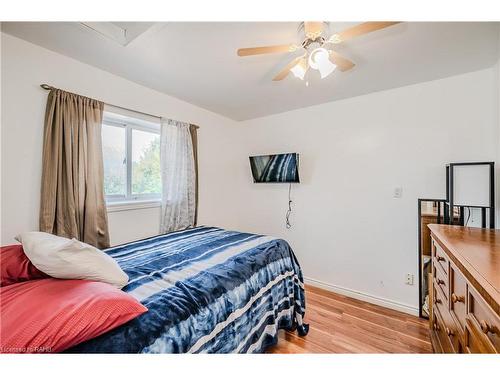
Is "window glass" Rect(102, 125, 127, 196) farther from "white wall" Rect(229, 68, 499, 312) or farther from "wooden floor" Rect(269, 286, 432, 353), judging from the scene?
"wooden floor" Rect(269, 286, 432, 353)

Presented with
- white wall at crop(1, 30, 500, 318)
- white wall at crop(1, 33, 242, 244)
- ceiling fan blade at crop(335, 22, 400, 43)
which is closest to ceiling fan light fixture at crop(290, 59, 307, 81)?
ceiling fan blade at crop(335, 22, 400, 43)

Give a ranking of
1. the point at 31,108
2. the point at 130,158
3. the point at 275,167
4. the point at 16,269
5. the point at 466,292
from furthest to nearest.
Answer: the point at 275,167 → the point at 130,158 → the point at 31,108 → the point at 16,269 → the point at 466,292

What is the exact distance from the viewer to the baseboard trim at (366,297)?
221 cm

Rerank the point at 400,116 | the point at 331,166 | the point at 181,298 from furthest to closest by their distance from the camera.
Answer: the point at 331,166, the point at 400,116, the point at 181,298

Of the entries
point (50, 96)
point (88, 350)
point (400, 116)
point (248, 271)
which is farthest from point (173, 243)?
point (400, 116)

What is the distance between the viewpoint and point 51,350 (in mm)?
698

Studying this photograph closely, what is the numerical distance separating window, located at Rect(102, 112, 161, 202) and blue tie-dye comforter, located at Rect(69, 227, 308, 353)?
2.16 ft

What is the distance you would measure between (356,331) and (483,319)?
137 centimetres

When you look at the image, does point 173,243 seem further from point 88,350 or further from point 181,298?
point 88,350

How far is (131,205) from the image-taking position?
2252 mm

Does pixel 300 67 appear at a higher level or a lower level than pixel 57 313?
higher

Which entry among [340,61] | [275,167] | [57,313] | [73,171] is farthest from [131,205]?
[340,61]

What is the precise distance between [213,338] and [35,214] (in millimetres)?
1675

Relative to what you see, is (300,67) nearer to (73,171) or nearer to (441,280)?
(441,280)
